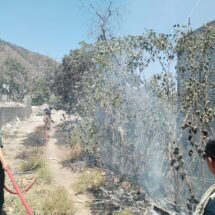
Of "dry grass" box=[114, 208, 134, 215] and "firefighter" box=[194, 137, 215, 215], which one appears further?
"dry grass" box=[114, 208, 134, 215]

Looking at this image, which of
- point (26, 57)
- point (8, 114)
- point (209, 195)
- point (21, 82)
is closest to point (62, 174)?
point (209, 195)

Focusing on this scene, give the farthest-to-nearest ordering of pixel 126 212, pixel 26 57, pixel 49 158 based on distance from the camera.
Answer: pixel 26 57, pixel 49 158, pixel 126 212

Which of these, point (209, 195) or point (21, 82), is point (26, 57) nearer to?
point (21, 82)

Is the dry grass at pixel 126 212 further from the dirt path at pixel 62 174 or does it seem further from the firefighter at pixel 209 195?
the firefighter at pixel 209 195

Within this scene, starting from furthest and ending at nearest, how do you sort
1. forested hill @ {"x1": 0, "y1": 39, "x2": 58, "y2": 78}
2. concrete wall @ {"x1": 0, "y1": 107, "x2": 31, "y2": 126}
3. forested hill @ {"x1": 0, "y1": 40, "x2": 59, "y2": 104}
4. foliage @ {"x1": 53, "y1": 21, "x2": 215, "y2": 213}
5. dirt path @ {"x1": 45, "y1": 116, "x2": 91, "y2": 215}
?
1. forested hill @ {"x1": 0, "y1": 39, "x2": 58, "y2": 78}
2. forested hill @ {"x1": 0, "y1": 40, "x2": 59, "y2": 104}
3. concrete wall @ {"x1": 0, "y1": 107, "x2": 31, "y2": 126}
4. dirt path @ {"x1": 45, "y1": 116, "x2": 91, "y2": 215}
5. foliage @ {"x1": 53, "y1": 21, "x2": 215, "y2": 213}

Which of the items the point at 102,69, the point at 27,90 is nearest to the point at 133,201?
the point at 102,69

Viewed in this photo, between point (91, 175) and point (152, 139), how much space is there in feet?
5.92

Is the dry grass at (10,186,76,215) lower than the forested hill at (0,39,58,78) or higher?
lower

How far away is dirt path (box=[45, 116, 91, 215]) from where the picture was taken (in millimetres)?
8316


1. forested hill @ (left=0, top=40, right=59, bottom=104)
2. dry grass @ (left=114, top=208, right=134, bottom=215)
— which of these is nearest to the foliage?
dry grass @ (left=114, top=208, right=134, bottom=215)

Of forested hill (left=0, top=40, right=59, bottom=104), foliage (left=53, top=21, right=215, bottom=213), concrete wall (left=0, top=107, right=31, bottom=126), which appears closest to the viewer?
foliage (left=53, top=21, right=215, bottom=213)

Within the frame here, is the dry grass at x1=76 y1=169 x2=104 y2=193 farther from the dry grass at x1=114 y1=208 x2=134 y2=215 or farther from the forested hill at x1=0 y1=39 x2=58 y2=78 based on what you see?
the forested hill at x1=0 y1=39 x2=58 y2=78

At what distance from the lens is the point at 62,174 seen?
11.5 m

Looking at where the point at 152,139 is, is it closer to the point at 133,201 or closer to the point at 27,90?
the point at 133,201
